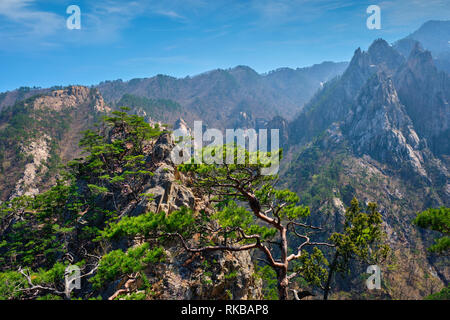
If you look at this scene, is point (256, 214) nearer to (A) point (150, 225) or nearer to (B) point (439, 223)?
(A) point (150, 225)

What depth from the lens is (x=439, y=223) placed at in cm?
1133

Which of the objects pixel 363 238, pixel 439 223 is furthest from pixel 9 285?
pixel 439 223

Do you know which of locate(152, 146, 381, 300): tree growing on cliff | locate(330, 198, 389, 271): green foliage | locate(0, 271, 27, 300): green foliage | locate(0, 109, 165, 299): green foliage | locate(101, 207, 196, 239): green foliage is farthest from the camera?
locate(0, 109, 165, 299): green foliage

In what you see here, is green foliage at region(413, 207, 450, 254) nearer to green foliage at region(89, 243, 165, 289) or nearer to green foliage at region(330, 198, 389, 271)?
green foliage at region(330, 198, 389, 271)

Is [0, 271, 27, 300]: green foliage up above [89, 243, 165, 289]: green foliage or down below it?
below

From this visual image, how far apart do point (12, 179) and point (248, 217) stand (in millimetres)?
146386

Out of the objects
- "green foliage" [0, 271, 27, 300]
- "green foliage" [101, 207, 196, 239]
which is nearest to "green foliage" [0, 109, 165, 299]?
"green foliage" [0, 271, 27, 300]

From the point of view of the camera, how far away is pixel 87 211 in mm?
26547

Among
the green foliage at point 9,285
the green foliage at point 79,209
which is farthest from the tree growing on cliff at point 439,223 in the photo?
the green foliage at point 9,285

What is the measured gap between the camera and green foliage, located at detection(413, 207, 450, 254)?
36.0ft

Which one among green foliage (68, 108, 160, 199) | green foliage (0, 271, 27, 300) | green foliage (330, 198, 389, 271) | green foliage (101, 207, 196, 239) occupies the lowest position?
green foliage (0, 271, 27, 300)

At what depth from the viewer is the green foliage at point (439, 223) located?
1098cm
